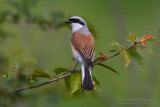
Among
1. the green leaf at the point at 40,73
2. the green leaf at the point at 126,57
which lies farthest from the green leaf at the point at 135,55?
the green leaf at the point at 40,73

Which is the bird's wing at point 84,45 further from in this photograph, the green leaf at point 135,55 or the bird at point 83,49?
the green leaf at point 135,55

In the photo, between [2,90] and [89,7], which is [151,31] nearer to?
[89,7]

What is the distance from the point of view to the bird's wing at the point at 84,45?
3.91 meters

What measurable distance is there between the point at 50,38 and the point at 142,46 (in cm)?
312

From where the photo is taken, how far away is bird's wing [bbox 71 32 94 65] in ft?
12.8

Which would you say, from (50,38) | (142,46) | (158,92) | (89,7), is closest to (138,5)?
(89,7)

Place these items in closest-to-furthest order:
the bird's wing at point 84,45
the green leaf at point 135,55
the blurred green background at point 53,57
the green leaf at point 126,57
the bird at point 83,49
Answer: the green leaf at point 126,57, the green leaf at point 135,55, the bird at point 83,49, the bird's wing at point 84,45, the blurred green background at point 53,57

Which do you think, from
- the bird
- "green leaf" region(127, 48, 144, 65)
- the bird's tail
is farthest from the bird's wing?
"green leaf" region(127, 48, 144, 65)

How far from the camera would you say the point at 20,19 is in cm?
444

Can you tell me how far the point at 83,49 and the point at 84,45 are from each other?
0.07 m

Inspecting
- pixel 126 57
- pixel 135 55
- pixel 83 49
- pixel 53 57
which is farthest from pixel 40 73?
pixel 53 57

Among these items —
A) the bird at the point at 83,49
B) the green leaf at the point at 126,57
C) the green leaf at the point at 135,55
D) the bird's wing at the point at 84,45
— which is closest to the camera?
the green leaf at the point at 126,57

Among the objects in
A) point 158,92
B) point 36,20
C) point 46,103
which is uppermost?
point 36,20

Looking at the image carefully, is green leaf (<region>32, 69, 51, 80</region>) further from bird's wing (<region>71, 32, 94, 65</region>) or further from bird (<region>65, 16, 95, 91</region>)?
bird's wing (<region>71, 32, 94, 65</region>)
